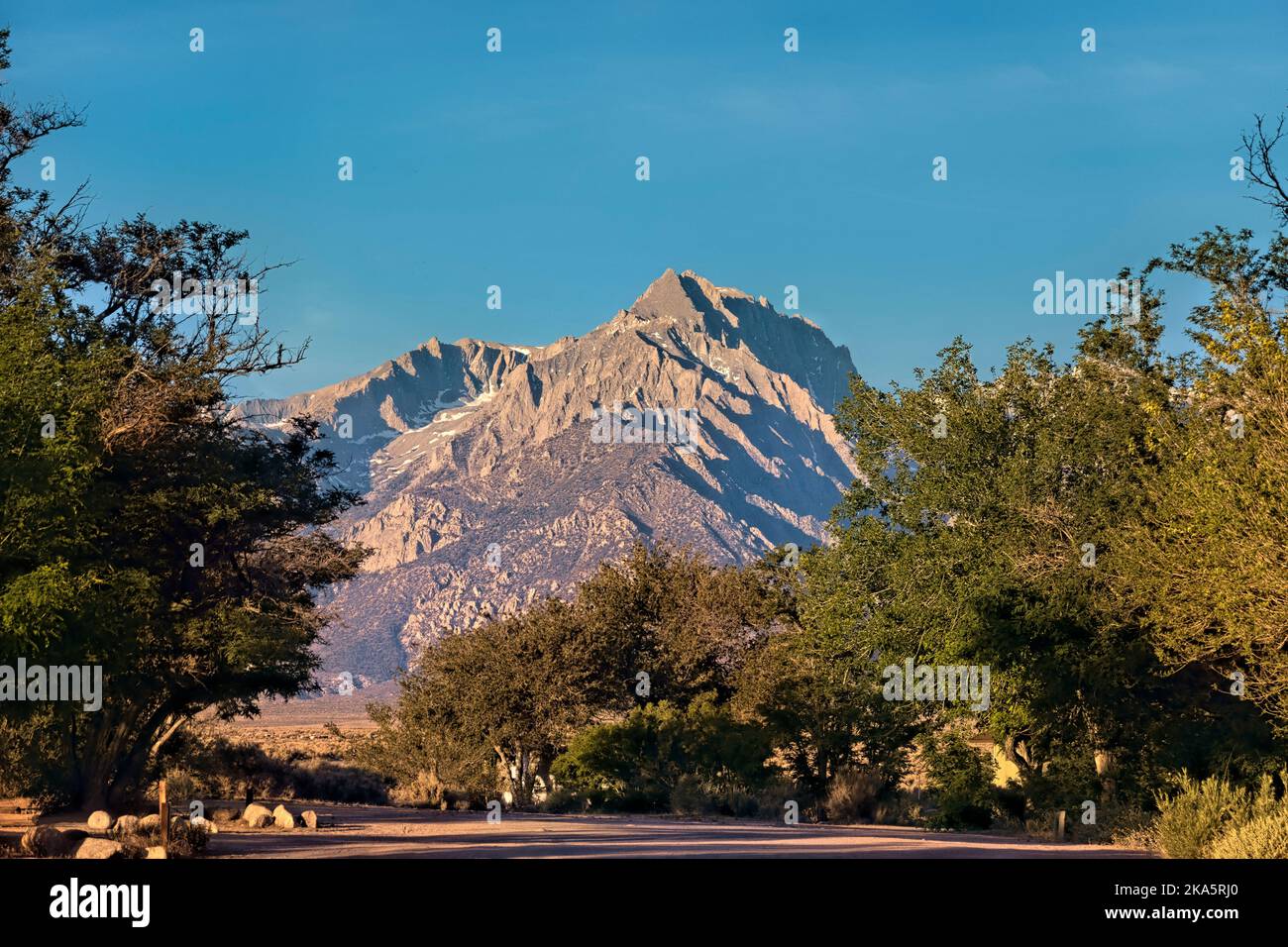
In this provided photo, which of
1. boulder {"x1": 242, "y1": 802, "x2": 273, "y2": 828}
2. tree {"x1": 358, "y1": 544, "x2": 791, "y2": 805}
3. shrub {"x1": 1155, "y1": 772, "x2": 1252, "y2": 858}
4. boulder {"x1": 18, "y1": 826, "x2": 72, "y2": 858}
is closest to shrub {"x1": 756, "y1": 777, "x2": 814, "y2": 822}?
tree {"x1": 358, "y1": 544, "x2": 791, "y2": 805}

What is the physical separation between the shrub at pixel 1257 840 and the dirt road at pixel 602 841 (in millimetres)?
2507

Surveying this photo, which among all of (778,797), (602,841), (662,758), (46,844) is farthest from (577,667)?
(46,844)

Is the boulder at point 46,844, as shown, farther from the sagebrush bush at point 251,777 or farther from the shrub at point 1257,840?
the shrub at point 1257,840

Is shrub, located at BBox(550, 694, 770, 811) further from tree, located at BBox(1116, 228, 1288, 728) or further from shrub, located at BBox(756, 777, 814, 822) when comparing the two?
tree, located at BBox(1116, 228, 1288, 728)

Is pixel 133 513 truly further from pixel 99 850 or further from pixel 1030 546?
pixel 1030 546

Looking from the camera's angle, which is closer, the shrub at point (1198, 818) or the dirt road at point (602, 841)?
the dirt road at point (602, 841)

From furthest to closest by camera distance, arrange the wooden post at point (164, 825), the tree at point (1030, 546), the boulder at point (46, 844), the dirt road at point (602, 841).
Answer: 1. the tree at point (1030, 546)
2. the dirt road at point (602, 841)
3. the boulder at point (46, 844)
4. the wooden post at point (164, 825)

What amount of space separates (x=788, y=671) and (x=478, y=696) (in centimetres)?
1290

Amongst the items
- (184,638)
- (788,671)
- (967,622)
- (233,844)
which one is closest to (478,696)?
(788,671)

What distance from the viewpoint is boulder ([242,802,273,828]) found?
26031 millimetres

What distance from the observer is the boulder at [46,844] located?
19328 mm

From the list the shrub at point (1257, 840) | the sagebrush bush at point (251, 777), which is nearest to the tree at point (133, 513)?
the sagebrush bush at point (251, 777)

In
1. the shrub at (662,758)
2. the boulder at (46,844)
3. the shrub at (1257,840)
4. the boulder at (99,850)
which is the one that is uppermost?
the boulder at (99,850)
